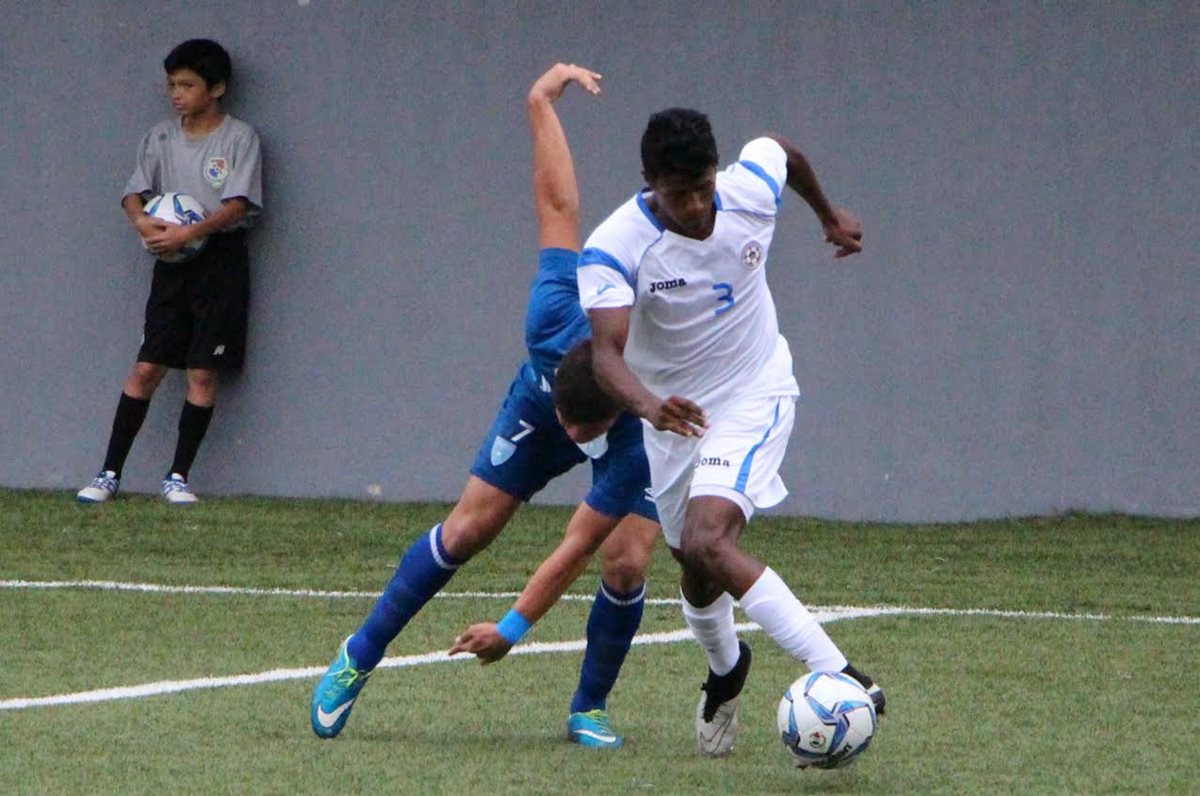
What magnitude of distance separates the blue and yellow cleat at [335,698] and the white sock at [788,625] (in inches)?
46.1

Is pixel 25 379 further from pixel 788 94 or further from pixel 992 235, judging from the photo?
pixel 992 235

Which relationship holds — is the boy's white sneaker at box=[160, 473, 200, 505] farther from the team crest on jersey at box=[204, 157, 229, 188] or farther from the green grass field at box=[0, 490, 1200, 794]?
the team crest on jersey at box=[204, 157, 229, 188]

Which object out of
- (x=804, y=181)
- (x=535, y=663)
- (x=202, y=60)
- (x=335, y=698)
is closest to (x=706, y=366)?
(x=804, y=181)

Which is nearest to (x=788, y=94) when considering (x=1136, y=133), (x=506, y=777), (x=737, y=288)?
(x=1136, y=133)

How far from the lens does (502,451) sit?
626 centimetres

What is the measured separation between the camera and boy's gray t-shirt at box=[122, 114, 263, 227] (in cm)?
1155

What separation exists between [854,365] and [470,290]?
2.00m

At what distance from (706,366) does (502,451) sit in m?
0.70

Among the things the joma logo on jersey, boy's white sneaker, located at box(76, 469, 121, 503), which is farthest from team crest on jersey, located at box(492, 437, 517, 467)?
boy's white sneaker, located at box(76, 469, 121, 503)

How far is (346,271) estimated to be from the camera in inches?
468

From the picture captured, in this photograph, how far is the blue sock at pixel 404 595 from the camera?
6184 millimetres

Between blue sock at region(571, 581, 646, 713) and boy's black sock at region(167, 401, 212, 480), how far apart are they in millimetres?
5685

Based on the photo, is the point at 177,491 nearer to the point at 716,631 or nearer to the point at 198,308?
the point at 198,308

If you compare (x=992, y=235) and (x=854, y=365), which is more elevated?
(x=992, y=235)
